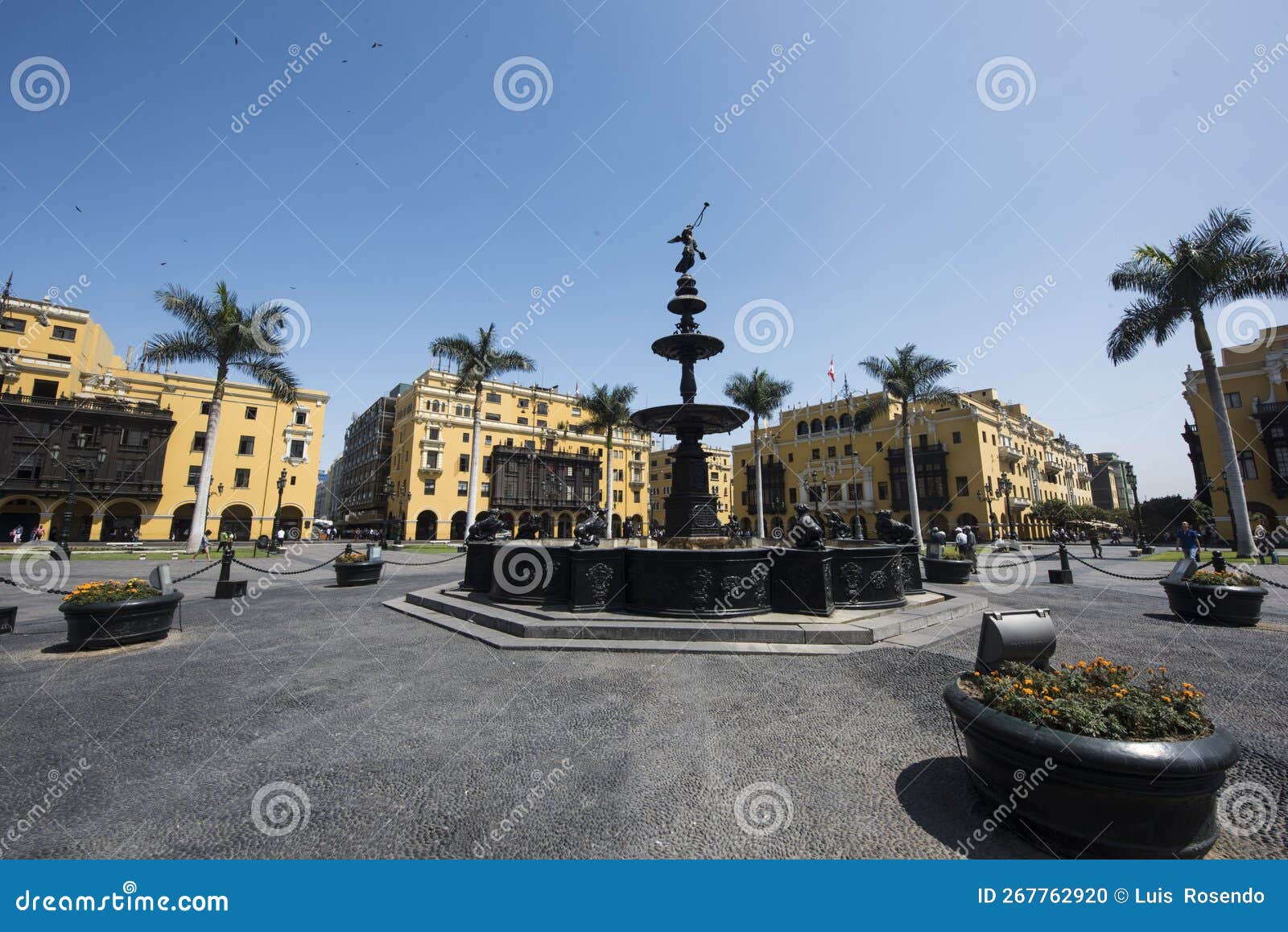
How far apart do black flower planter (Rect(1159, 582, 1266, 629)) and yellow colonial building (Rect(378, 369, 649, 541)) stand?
38.2 meters

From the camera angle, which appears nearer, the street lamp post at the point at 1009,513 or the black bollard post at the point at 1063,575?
the black bollard post at the point at 1063,575

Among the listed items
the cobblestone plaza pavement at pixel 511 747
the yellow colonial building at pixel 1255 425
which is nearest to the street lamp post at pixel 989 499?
the yellow colonial building at pixel 1255 425

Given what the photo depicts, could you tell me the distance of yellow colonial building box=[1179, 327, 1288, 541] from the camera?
34.8 m

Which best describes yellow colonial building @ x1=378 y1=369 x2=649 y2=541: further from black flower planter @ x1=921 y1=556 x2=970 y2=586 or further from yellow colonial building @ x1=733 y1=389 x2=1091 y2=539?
black flower planter @ x1=921 y1=556 x2=970 y2=586

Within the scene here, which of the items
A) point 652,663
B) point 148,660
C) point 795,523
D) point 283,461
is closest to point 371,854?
point 652,663

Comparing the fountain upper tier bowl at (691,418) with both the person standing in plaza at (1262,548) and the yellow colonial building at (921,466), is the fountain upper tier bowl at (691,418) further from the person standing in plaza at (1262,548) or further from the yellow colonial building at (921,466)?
the yellow colonial building at (921,466)

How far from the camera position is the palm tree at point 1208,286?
61.9 ft

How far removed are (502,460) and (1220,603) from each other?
169ft

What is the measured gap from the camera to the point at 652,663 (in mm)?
5957

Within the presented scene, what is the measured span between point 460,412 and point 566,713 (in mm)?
53376

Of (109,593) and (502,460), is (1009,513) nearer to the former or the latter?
(502,460)

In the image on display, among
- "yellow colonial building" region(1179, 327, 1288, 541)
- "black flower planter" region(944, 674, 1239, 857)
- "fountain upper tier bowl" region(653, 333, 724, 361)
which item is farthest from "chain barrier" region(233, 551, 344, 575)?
"yellow colonial building" region(1179, 327, 1288, 541)

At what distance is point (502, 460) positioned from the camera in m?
53.5

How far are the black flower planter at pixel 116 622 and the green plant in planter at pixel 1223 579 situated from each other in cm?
1591
